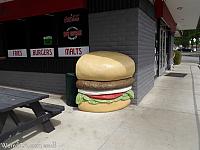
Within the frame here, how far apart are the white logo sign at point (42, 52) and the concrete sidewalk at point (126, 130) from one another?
8.83 ft

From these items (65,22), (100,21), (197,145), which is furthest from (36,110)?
(65,22)

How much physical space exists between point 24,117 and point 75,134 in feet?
5.11

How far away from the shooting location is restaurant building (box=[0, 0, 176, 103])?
5672mm

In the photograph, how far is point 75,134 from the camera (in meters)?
3.95

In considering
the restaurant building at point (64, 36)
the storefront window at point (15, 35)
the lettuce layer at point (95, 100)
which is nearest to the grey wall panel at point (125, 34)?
the restaurant building at point (64, 36)

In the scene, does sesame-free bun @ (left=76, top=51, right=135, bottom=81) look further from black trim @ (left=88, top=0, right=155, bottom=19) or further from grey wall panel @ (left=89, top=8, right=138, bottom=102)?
black trim @ (left=88, top=0, right=155, bottom=19)

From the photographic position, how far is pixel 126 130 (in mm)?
4070

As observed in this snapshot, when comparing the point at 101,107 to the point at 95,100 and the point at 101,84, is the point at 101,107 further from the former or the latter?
the point at 101,84

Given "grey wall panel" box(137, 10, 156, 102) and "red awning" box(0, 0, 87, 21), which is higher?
"red awning" box(0, 0, 87, 21)

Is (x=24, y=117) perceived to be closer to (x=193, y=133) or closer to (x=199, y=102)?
(x=193, y=133)

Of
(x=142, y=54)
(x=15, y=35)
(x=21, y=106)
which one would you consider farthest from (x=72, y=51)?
(x=21, y=106)

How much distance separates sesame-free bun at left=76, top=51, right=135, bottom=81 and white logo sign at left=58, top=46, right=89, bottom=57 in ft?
4.32

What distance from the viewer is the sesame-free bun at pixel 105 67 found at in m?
4.95

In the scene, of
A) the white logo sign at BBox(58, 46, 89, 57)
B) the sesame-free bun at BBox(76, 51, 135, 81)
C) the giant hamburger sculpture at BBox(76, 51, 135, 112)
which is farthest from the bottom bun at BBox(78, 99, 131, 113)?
the white logo sign at BBox(58, 46, 89, 57)
